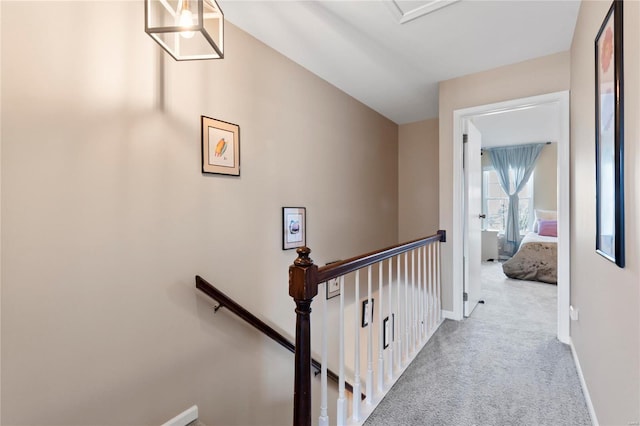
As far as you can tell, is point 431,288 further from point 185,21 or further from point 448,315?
point 185,21

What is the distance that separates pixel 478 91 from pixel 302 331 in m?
2.78

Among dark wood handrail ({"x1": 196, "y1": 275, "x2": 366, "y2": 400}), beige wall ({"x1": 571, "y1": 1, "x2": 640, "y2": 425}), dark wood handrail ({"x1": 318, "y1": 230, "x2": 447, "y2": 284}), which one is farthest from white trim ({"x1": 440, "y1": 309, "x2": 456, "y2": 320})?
dark wood handrail ({"x1": 196, "y1": 275, "x2": 366, "y2": 400})

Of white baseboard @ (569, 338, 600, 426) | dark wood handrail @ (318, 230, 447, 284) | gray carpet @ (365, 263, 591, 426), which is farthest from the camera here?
gray carpet @ (365, 263, 591, 426)

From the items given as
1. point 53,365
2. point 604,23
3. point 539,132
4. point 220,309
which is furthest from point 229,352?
point 539,132

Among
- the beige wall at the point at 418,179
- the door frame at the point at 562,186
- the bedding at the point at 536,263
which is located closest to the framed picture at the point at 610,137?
the door frame at the point at 562,186

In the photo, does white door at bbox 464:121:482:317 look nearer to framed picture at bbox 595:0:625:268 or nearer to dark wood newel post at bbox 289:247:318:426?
framed picture at bbox 595:0:625:268

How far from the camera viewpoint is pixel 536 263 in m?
4.32

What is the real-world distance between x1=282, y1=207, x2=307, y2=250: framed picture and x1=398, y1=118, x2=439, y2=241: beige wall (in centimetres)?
215

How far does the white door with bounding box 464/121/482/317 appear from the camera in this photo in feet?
9.55

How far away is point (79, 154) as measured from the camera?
1.39m

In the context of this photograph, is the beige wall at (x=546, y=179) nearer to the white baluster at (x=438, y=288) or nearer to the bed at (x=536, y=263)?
the bed at (x=536, y=263)

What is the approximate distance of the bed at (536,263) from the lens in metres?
4.21

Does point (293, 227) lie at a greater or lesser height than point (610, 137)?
lesser

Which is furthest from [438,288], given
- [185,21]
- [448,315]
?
[185,21]
